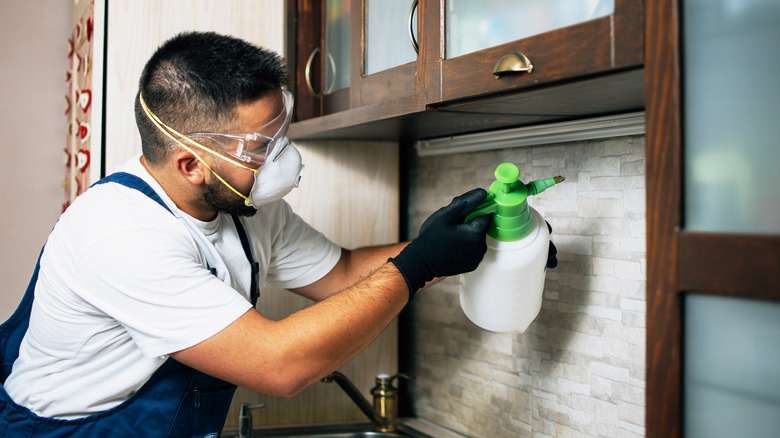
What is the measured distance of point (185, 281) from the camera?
98 cm

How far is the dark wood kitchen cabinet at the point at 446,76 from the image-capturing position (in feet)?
2.64

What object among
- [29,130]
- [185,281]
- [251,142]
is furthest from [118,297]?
[29,130]

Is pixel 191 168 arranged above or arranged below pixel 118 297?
above

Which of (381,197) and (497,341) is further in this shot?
(381,197)

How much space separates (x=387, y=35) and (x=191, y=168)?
1.66 feet

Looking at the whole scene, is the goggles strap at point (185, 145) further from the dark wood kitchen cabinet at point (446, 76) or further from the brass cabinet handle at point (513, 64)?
the brass cabinet handle at point (513, 64)

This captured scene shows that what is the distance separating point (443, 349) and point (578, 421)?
480mm

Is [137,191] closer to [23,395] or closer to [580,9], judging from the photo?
[23,395]

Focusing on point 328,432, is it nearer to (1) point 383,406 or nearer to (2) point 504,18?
(1) point 383,406

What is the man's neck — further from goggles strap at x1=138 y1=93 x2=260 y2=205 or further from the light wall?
the light wall

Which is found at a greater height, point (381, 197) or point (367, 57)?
point (367, 57)

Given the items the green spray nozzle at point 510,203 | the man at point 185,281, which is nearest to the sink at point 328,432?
the man at point 185,281

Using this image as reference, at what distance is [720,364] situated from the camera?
69 cm

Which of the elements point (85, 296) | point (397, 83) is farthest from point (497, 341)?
point (85, 296)
